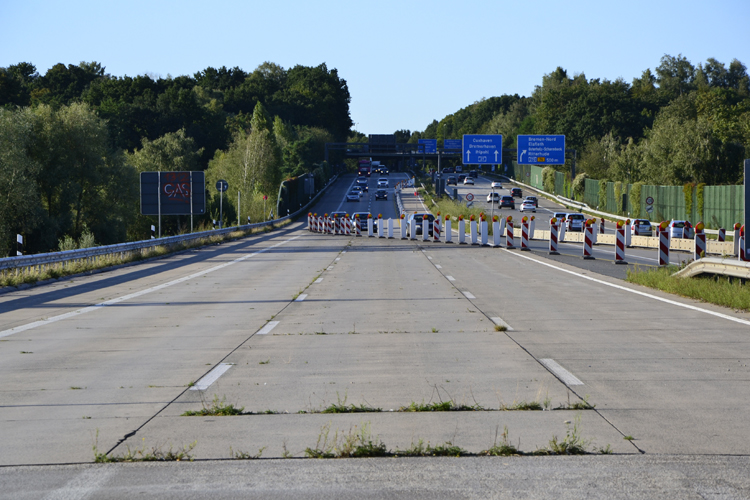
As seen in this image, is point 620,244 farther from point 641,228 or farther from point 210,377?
point 641,228

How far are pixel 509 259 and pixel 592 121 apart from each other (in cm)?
11060

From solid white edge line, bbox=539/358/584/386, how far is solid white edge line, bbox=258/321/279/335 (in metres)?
4.38

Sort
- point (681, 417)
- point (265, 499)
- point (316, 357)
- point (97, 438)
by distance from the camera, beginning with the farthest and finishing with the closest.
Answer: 1. point (316, 357)
2. point (681, 417)
3. point (97, 438)
4. point (265, 499)

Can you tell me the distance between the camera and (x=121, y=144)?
114 metres

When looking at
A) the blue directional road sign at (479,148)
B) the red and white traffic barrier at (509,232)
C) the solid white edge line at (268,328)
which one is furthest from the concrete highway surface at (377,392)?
the blue directional road sign at (479,148)

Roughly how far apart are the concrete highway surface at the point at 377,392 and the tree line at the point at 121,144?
27457mm

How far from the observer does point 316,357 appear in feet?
31.4

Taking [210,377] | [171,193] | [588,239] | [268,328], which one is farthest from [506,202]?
[210,377]

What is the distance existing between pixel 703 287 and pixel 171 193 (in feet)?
121

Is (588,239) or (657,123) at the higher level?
(657,123)

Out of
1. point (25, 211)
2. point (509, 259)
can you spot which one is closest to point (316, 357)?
point (509, 259)

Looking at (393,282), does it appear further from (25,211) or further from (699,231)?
(25,211)

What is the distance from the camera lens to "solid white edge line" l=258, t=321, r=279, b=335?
11.8 m

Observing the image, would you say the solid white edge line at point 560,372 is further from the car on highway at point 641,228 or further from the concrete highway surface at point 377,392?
the car on highway at point 641,228
